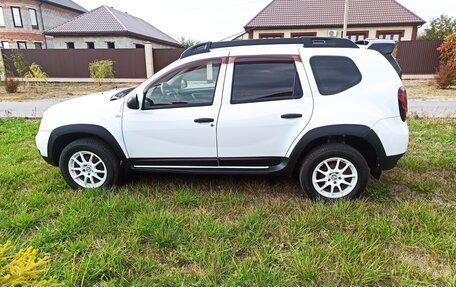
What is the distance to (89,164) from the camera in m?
3.82

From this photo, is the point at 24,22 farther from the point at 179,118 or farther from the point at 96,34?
the point at 179,118

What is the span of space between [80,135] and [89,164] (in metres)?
0.36

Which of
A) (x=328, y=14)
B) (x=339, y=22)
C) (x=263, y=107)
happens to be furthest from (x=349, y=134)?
(x=328, y=14)

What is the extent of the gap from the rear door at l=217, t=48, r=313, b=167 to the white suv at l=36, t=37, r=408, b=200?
11mm

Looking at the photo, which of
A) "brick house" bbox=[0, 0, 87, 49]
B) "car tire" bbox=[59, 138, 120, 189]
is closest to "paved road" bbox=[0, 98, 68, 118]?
"car tire" bbox=[59, 138, 120, 189]

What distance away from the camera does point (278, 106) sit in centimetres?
339

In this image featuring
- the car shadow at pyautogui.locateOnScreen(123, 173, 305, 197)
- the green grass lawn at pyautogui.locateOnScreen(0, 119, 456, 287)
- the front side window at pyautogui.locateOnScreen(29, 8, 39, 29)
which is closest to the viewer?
the green grass lawn at pyautogui.locateOnScreen(0, 119, 456, 287)

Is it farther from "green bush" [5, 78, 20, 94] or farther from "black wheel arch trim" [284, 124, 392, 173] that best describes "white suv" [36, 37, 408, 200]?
"green bush" [5, 78, 20, 94]

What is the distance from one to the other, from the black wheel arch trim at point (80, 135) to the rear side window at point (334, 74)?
2.38 metres

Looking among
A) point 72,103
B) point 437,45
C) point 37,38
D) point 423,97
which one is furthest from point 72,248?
point 37,38

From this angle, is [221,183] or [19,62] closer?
[221,183]

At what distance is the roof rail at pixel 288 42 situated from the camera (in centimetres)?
357

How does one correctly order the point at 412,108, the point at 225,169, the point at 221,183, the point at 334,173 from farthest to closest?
the point at 412,108 < the point at 221,183 < the point at 225,169 < the point at 334,173

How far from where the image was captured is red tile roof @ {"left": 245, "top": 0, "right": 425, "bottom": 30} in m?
22.1
